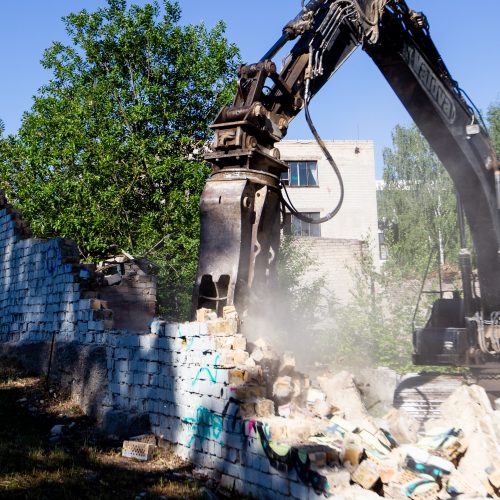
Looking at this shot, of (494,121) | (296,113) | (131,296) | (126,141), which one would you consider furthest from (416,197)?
(296,113)

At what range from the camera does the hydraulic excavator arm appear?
17.6 ft

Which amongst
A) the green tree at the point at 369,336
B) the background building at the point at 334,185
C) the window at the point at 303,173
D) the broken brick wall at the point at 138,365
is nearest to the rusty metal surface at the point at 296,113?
Result: the broken brick wall at the point at 138,365

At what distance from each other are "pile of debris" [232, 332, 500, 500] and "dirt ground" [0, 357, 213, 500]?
958 mm

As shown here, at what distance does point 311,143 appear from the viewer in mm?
28547

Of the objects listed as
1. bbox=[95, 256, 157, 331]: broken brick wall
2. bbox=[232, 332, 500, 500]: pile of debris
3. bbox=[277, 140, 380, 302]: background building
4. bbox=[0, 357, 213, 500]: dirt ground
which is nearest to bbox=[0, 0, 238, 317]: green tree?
bbox=[95, 256, 157, 331]: broken brick wall

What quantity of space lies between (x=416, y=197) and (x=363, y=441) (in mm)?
30052

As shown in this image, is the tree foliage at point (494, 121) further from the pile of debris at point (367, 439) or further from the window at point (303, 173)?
the pile of debris at point (367, 439)

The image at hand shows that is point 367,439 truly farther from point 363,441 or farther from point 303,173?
point 303,173

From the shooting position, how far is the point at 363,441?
4.48 m

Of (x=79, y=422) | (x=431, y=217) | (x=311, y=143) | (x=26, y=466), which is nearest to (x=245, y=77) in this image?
(x=26, y=466)

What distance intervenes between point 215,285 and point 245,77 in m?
2.11

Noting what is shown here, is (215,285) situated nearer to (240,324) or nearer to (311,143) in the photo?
(240,324)

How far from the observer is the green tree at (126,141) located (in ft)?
48.6

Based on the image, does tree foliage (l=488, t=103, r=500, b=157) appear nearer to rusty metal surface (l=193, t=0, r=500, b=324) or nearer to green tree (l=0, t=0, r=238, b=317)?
green tree (l=0, t=0, r=238, b=317)
